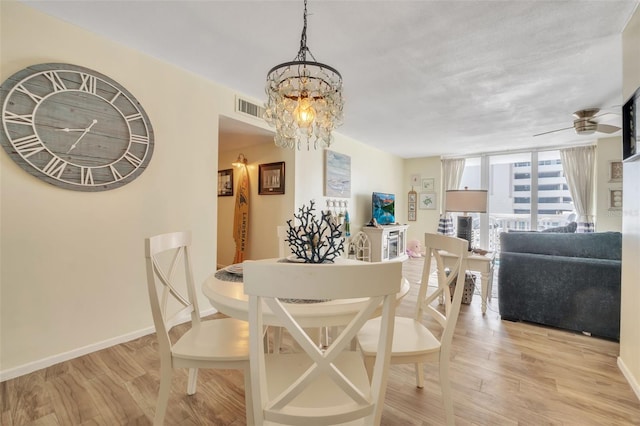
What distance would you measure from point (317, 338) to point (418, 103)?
2967 mm

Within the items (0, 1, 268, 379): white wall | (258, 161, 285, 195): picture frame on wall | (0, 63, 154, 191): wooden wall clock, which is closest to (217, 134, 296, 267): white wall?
(258, 161, 285, 195): picture frame on wall

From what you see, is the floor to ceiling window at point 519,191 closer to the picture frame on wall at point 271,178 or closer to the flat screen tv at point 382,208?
the flat screen tv at point 382,208

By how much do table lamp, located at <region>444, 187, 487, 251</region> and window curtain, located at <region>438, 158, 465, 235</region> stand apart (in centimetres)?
263

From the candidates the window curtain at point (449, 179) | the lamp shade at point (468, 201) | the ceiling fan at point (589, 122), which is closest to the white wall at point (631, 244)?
the lamp shade at point (468, 201)

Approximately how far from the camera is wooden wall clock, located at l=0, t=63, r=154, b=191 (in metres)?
1.77

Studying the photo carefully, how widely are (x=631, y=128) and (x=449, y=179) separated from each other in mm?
4773

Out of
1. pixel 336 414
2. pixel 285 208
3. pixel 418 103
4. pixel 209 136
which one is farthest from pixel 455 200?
pixel 336 414

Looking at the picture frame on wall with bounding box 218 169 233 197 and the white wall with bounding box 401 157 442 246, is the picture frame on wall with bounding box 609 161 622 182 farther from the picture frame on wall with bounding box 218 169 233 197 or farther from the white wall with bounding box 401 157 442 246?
the picture frame on wall with bounding box 218 169 233 197

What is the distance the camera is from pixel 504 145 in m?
5.43

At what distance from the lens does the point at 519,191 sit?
5992 mm

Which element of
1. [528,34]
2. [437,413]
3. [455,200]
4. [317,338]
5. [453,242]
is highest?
[528,34]

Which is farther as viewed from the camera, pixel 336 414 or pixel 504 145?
pixel 504 145

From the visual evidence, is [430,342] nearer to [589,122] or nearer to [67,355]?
[67,355]

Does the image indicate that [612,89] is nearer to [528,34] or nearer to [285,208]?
[528,34]
